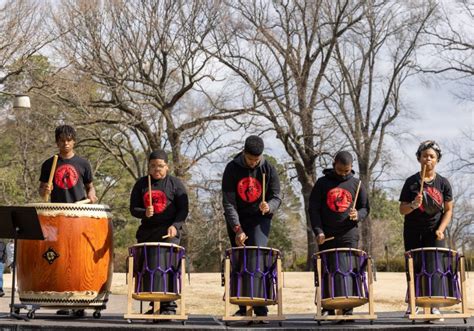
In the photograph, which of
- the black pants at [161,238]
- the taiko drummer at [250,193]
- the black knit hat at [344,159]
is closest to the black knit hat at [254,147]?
the taiko drummer at [250,193]

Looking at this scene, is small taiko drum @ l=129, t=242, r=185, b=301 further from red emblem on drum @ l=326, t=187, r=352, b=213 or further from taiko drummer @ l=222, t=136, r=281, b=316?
red emblem on drum @ l=326, t=187, r=352, b=213

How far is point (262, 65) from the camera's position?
27.1 meters

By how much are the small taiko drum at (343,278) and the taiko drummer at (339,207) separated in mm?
269

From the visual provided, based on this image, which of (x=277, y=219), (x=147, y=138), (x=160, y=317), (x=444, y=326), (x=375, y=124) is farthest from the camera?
(x=277, y=219)

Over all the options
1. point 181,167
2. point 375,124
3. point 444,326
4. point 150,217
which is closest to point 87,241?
point 150,217

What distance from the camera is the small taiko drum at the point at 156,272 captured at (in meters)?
7.51

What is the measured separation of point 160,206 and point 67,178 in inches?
45.0

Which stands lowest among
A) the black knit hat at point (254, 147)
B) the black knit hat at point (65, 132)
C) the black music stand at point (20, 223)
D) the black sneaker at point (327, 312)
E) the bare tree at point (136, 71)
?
the black sneaker at point (327, 312)

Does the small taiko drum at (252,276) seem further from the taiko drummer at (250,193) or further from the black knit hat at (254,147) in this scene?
the black knit hat at (254,147)

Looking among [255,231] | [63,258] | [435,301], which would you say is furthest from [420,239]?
[63,258]

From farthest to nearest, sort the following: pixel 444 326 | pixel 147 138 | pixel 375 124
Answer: pixel 375 124, pixel 147 138, pixel 444 326

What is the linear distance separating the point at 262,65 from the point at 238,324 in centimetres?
2029

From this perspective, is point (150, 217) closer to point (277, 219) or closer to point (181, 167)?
point (181, 167)

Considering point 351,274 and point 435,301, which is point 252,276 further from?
point 435,301
